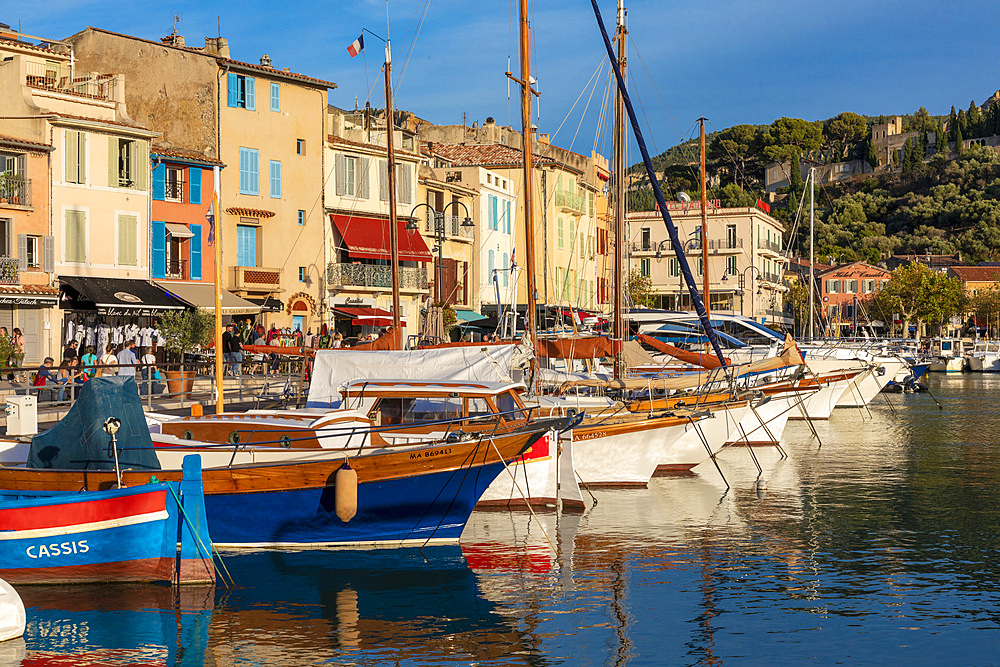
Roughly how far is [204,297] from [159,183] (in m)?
5.16

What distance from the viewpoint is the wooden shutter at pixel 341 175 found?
55625 mm

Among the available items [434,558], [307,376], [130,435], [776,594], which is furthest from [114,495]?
[307,376]

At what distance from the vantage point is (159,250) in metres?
45.8

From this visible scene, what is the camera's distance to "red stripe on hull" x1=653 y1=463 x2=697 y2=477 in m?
29.9

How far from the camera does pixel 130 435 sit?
1822 centimetres

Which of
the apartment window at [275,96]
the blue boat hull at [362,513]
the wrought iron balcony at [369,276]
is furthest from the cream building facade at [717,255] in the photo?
the blue boat hull at [362,513]

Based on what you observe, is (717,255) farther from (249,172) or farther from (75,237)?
(75,237)

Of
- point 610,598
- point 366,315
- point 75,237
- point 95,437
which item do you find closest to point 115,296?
point 75,237

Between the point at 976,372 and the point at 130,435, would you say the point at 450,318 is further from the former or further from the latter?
the point at 976,372

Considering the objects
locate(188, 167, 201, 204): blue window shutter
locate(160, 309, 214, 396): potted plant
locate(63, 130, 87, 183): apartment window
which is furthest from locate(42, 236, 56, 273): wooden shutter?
locate(188, 167, 201, 204): blue window shutter

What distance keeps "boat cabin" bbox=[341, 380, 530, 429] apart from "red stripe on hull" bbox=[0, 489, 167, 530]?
5834 mm

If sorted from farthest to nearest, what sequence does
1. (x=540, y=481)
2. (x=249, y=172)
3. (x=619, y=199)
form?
(x=249, y=172)
(x=619, y=199)
(x=540, y=481)

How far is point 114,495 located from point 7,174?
27.1 metres

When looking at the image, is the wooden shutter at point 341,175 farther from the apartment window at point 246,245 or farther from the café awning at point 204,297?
the café awning at point 204,297
